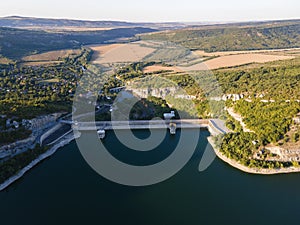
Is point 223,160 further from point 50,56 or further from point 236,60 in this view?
point 50,56

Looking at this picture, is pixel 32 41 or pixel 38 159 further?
pixel 32 41

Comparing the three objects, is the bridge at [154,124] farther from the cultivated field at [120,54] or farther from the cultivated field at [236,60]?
the cultivated field at [120,54]

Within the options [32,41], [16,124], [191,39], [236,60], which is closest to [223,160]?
[16,124]

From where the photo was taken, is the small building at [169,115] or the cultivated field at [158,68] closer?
the small building at [169,115]

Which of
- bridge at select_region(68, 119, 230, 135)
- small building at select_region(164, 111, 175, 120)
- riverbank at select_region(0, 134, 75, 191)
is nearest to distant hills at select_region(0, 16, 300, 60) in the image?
bridge at select_region(68, 119, 230, 135)

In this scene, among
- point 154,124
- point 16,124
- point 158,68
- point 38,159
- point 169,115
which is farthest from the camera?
point 158,68

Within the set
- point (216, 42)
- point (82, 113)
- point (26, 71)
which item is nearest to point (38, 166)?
point (82, 113)

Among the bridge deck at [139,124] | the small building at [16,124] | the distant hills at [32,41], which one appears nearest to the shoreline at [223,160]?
the small building at [16,124]

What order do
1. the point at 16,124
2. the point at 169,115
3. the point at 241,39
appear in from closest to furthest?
the point at 16,124 → the point at 169,115 → the point at 241,39
